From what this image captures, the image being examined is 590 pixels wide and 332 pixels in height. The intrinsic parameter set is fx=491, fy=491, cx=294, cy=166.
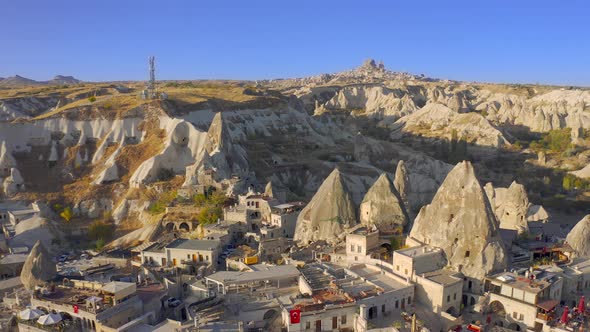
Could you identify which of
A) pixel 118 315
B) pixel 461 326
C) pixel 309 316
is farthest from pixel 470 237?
pixel 118 315

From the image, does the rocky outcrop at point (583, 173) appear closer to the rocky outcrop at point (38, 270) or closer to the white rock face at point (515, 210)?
the white rock face at point (515, 210)

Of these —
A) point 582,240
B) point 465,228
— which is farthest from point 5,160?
point 582,240

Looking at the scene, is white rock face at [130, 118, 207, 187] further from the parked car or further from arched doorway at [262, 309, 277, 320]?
arched doorway at [262, 309, 277, 320]

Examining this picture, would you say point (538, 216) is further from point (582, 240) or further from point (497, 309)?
point (497, 309)

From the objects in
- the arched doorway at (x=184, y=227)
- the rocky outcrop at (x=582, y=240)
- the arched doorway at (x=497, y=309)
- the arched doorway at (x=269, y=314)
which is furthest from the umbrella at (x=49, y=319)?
the rocky outcrop at (x=582, y=240)

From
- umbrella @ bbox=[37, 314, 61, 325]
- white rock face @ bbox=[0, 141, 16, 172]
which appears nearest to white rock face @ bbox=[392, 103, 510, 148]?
white rock face @ bbox=[0, 141, 16, 172]

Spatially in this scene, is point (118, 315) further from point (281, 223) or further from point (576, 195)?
point (576, 195)

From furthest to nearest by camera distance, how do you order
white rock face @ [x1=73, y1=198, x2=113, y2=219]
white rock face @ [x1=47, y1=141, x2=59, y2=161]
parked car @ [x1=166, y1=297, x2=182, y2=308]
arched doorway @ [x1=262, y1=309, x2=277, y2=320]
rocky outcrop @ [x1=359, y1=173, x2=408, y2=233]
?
white rock face @ [x1=47, y1=141, x2=59, y2=161] → white rock face @ [x1=73, y1=198, x2=113, y2=219] → rocky outcrop @ [x1=359, y1=173, x2=408, y2=233] → parked car @ [x1=166, y1=297, x2=182, y2=308] → arched doorway @ [x1=262, y1=309, x2=277, y2=320]
